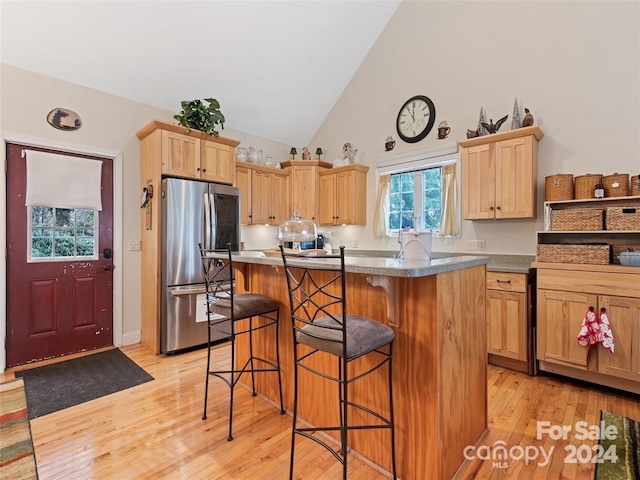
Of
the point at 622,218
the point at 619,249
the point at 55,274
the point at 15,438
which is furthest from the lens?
the point at 55,274

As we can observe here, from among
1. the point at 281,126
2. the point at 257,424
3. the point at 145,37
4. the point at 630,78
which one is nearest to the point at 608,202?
the point at 630,78

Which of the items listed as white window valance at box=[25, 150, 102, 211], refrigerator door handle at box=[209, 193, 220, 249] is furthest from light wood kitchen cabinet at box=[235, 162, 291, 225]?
white window valance at box=[25, 150, 102, 211]

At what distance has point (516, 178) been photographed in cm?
308

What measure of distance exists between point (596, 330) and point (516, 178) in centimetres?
147

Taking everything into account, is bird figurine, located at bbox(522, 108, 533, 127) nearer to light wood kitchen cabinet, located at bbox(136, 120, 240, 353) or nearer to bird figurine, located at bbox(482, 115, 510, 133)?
bird figurine, located at bbox(482, 115, 510, 133)

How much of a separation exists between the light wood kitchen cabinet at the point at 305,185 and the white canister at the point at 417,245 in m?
3.31

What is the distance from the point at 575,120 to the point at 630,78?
18.2 inches

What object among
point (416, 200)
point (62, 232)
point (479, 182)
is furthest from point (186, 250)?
point (479, 182)

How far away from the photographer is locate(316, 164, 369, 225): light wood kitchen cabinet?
181 inches

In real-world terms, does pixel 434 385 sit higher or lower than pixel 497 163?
lower

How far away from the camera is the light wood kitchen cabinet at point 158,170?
3.32 metres

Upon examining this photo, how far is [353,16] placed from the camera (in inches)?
160

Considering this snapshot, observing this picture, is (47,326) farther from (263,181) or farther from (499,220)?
(499,220)

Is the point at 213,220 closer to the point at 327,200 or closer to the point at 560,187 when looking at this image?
the point at 327,200
